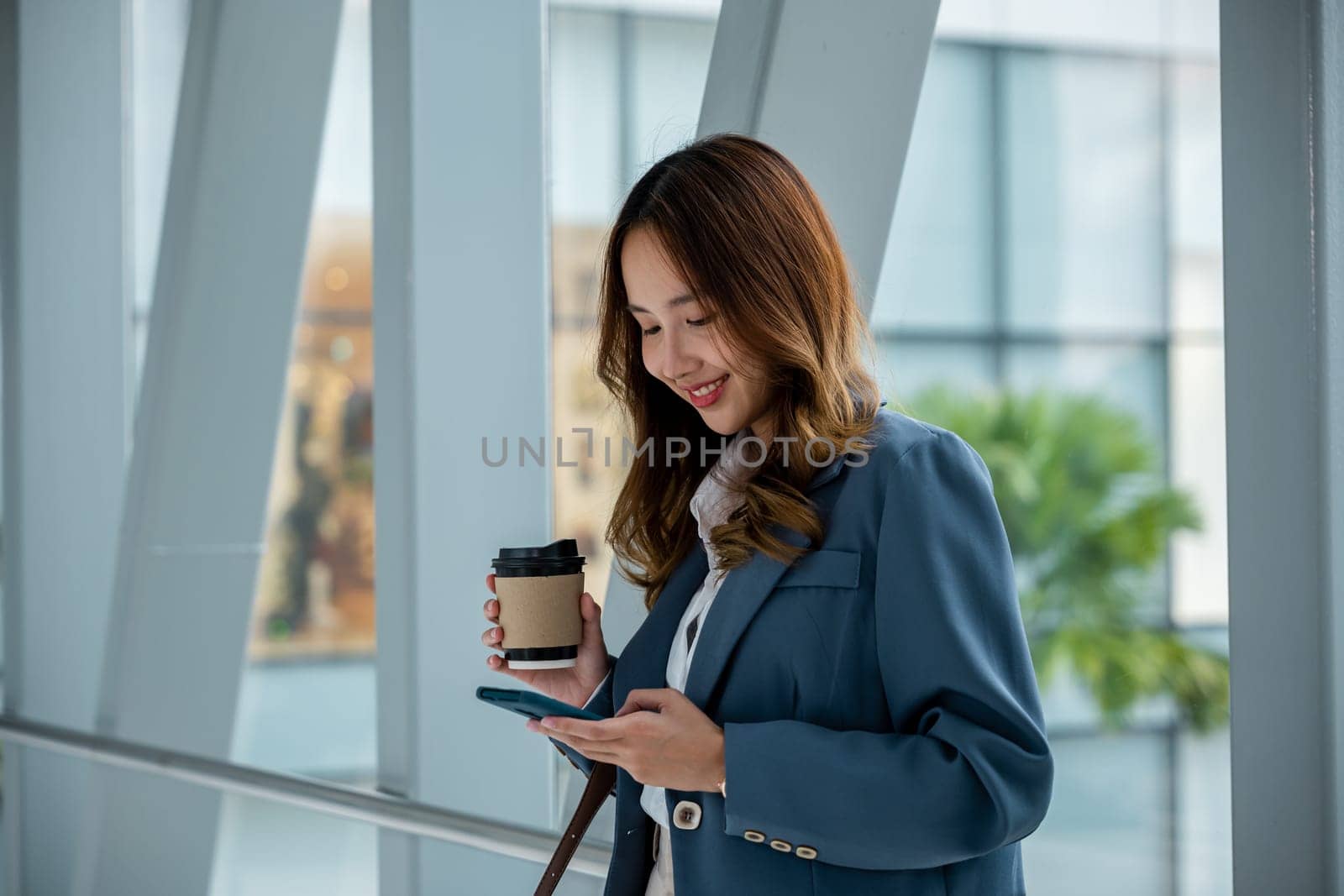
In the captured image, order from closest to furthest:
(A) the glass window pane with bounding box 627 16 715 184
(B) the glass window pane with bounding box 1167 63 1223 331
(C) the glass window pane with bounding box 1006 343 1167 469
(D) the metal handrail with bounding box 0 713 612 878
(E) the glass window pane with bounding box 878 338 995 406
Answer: (D) the metal handrail with bounding box 0 713 612 878 < (A) the glass window pane with bounding box 627 16 715 184 < (E) the glass window pane with bounding box 878 338 995 406 < (C) the glass window pane with bounding box 1006 343 1167 469 < (B) the glass window pane with bounding box 1167 63 1223 331

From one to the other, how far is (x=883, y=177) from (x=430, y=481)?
37.8 inches

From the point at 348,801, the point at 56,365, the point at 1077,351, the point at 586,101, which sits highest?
the point at 586,101

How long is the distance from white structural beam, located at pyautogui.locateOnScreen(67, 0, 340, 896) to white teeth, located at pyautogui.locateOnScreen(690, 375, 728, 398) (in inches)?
80.1

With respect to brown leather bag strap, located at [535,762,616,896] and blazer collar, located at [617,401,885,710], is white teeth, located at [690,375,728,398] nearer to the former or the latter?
blazer collar, located at [617,401,885,710]

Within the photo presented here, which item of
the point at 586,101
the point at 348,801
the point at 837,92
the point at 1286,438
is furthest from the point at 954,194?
the point at 1286,438

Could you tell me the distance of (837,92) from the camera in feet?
5.95

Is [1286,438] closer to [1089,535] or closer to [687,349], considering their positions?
[687,349]

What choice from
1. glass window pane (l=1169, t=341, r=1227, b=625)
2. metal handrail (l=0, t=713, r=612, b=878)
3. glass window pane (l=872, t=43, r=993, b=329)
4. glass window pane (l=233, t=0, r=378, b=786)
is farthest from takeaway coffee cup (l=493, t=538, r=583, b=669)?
glass window pane (l=872, t=43, r=993, b=329)

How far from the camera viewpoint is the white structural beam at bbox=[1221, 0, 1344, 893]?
4.00 ft

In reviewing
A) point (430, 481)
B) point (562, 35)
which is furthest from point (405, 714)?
point (562, 35)

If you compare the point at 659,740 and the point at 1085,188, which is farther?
the point at 1085,188

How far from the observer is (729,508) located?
4.11 ft

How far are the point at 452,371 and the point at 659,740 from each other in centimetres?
132

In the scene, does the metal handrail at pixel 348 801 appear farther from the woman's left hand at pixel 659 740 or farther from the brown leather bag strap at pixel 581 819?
the woman's left hand at pixel 659 740
